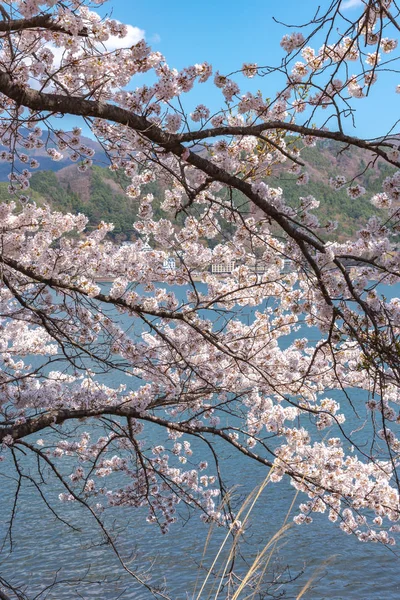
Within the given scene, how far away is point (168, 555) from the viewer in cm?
917

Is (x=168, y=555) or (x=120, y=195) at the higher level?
(x=120, y=195)

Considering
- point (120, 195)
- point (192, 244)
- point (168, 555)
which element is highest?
point (120, 195)

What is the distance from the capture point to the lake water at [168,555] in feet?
27.4

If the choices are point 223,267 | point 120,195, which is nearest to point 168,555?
point 223,267

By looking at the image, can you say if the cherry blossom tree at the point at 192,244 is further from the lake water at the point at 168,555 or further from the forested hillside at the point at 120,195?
the forested hillside at the point at 120,195

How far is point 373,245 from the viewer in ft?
10.6

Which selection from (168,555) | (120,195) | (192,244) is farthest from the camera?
(120,195)

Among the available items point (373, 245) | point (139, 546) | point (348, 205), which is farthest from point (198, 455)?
point (348, 205)

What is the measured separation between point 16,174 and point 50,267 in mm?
850

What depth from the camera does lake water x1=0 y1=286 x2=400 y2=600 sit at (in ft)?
27.4

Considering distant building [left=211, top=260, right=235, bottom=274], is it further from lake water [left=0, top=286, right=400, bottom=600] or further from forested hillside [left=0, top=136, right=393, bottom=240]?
forested hillside [left=0, top=136, right=393, bottom=240]

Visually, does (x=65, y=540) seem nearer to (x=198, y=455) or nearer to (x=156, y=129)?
(x=198, y=455)

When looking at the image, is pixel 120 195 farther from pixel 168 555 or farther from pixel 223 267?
pixel 223 267

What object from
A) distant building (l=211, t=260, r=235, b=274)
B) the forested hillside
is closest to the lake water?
distant building (l=211, t=260, r=235, b=274)
